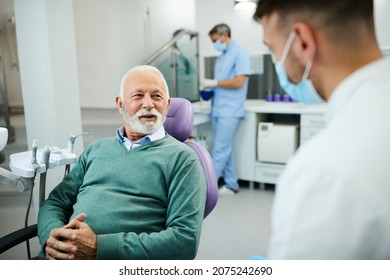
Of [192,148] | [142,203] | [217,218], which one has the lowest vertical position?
[217,218]

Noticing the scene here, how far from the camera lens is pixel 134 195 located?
1244mm

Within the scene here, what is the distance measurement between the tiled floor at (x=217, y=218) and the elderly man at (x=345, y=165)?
150 cm

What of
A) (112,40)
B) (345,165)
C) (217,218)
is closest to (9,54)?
(112,40)

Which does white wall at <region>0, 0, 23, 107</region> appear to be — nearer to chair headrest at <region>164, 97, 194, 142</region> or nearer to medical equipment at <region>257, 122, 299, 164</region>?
chair headrest at <region>164, 97, 194, 142</region>

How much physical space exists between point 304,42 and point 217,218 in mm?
1998

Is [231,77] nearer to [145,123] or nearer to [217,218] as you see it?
[217,218]

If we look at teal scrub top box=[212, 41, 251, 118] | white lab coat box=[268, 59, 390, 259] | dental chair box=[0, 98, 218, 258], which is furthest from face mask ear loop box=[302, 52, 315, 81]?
teal scrub top box=[212, 41, 251, 118]

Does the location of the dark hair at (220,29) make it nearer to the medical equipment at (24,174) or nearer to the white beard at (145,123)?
the white beard at (145,123)

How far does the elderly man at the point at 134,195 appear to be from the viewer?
3.76 feet

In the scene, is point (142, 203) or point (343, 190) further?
point (142, 203)

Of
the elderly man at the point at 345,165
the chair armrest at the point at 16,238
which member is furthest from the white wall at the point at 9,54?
the elderly man at the point at 345,165

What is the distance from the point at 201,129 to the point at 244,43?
0.84 metres
